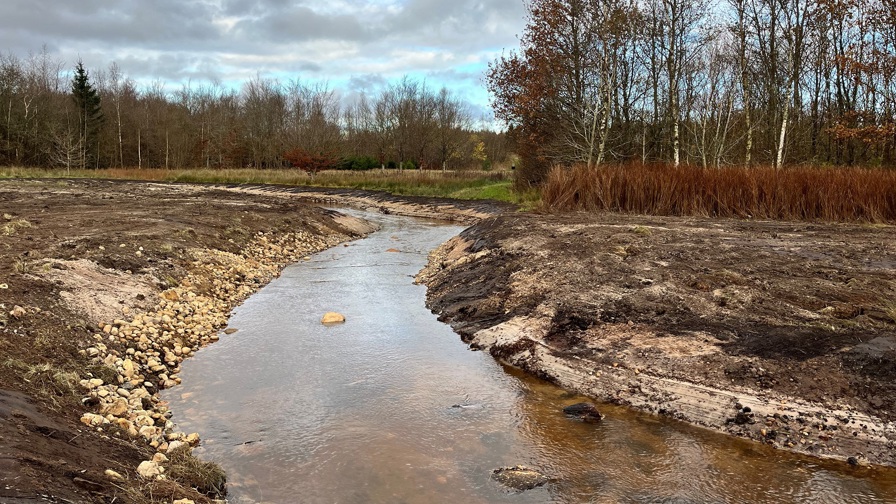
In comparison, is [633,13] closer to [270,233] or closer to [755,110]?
[755,110]

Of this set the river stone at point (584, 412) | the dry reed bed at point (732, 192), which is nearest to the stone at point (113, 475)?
the river stone at point (584, 412)

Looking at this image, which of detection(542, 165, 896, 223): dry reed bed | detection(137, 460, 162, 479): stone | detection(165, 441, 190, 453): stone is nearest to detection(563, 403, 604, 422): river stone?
detection(165, 441, 190, 453): stone

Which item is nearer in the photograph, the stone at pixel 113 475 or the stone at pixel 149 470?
the stone at pixel 113 475

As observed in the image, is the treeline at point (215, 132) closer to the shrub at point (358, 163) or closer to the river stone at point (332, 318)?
the shrub at point (358, 163)

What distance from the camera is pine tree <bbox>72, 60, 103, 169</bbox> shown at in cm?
4809

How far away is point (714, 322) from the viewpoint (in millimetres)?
6754

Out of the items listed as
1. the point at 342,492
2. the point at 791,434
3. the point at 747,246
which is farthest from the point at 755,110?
the point at 342,492

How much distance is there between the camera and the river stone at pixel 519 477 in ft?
14.3

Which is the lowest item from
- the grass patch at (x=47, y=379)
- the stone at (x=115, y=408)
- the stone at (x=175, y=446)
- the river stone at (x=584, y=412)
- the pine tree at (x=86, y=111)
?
the river stone at (x=584, y=412)

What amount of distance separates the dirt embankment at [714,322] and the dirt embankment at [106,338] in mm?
3888

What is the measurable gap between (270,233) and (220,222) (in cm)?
146

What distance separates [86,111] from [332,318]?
50.6 meters

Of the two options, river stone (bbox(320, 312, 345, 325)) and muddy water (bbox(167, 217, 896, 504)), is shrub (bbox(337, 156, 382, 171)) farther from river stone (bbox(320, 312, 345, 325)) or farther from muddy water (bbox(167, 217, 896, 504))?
muddy water (bbox(167, 217, 896, 504))

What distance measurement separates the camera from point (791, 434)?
4.93 m
